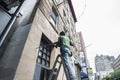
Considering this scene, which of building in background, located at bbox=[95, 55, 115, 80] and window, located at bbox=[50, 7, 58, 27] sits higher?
building in background, located at bbox=[95, 55, 115, 80]

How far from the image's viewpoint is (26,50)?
3.67 metres

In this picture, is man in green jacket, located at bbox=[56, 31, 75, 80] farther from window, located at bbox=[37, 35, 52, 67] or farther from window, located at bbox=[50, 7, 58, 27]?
window, located at bbox=[50, 7, 58, 27]

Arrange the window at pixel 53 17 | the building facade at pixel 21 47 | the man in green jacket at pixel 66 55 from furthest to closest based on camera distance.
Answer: the window at pixel 53 17, the building facade at pixel 21 47, the man in green jacket at pixel 66 55

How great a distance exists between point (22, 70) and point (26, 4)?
4253 mm

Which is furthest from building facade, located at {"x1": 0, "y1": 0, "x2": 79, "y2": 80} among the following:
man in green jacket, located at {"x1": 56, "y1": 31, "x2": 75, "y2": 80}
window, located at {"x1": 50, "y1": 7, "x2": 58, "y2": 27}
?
window, located at {"x1": 50, "y1": 7, "x2": 58, "y2": 27}

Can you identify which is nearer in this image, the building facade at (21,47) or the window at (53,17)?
the building facade at (21,47)

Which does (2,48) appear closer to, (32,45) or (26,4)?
(32,45)

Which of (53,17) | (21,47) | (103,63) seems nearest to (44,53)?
(21,47)

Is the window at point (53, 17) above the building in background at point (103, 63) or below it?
below

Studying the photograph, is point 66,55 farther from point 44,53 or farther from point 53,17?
point 53,17

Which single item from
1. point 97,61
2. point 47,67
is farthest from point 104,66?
point 47,67

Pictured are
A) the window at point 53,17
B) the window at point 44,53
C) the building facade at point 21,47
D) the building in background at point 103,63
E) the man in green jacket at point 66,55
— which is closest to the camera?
the man in green jacket at point 66,55

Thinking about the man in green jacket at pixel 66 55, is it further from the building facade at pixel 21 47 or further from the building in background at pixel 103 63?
the building in background at pixel 103 63

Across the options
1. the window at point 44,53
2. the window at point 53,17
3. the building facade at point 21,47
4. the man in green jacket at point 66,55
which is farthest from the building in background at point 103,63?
the man in green jacket at point 66,55
